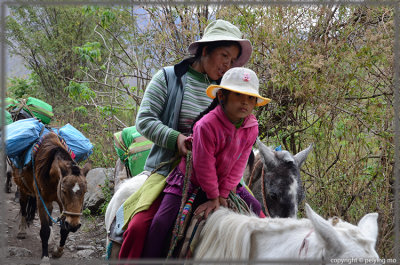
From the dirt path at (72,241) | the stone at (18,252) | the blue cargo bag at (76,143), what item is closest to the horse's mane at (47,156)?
the blue cargo bag at (76,143)

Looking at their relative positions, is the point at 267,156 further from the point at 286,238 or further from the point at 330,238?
the point at 330,238

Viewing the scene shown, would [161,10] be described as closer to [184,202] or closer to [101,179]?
[101,179]

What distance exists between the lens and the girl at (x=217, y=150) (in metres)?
2.11

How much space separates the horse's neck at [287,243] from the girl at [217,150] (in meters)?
0.43

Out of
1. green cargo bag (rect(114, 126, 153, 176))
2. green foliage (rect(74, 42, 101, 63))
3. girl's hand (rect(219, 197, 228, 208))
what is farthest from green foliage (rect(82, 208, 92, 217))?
girl's hand (rect(219, 197, 228, 208))

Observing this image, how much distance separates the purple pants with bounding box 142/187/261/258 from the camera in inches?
84.9

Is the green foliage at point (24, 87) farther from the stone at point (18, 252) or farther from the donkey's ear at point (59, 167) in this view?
the stone at point (18, 252)

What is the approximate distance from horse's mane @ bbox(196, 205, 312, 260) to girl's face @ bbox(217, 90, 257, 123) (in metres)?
0.61

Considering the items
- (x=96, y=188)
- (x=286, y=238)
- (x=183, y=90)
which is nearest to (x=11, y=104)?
(x=96, y=188)

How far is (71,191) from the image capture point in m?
5.30

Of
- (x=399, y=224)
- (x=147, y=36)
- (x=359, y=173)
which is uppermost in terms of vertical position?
(x=147, y=36)

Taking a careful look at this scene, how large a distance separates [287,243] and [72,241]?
6.05 meters

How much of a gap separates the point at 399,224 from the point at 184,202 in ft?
8.13

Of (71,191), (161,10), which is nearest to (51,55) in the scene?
(161,10)
